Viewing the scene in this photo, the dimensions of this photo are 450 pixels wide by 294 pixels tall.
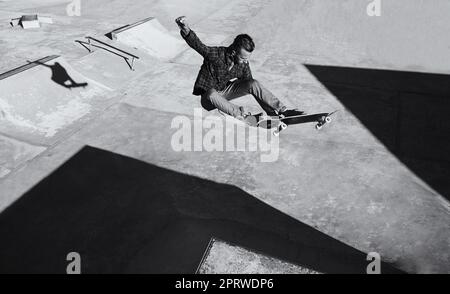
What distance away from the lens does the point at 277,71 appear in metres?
9.34

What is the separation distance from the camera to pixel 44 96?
23.2 ft

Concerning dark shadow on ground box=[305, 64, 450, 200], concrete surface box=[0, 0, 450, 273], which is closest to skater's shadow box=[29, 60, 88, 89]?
concrete surface box=[0, 0, 450, 273]

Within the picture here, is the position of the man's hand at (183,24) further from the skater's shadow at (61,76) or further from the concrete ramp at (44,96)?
the skater's shadow at (61,76)

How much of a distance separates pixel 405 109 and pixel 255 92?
398cm

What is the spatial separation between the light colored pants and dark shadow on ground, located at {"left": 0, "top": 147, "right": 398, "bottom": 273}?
1.20 meters

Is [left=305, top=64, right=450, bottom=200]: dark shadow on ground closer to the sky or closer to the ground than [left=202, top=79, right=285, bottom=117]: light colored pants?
closer to the ground

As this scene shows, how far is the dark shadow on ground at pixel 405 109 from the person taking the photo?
593 cm

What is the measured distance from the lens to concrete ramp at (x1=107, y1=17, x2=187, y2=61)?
32.8ft

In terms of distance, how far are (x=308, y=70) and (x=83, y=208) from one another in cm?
697

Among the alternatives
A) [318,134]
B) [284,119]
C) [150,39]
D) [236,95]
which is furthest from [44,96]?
[318,134]

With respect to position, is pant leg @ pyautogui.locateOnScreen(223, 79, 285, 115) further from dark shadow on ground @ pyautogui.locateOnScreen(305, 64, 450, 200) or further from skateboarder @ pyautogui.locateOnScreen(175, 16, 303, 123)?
dark shadow on ground @ pyautogui.locateOnScreen(305, 64, 450, 200)

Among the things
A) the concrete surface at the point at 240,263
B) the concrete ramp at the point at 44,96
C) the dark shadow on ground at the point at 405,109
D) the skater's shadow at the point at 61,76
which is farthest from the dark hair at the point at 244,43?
the skater's shadow at the point at 61,76

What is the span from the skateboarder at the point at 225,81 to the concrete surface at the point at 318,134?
974mm

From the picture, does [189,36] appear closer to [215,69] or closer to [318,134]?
[215,69]
